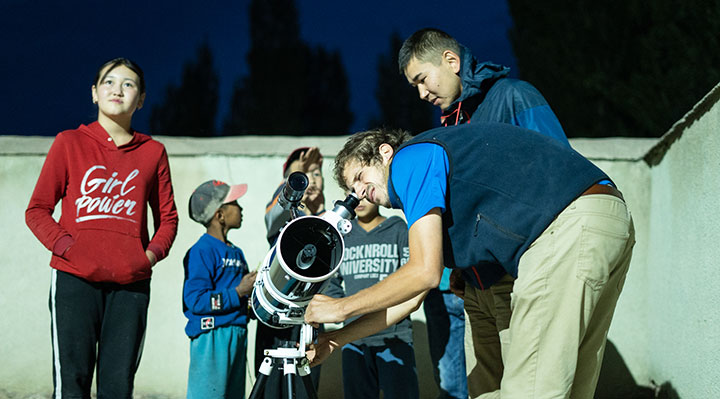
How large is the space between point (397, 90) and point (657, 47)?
17.0 metres

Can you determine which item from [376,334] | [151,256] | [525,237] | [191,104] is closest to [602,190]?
[525,237]

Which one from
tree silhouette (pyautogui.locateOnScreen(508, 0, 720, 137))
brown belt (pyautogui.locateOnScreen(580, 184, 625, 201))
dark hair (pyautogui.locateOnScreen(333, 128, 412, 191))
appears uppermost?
tree silhouette (pyautogui.locateOnScreen(508, 0, 720, 137))

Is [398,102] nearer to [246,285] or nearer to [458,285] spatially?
[246,285]

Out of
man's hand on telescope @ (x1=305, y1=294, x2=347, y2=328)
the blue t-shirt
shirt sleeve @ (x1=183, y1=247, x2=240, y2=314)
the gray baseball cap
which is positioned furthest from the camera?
the gray baseball cap

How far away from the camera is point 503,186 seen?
75.7 inches

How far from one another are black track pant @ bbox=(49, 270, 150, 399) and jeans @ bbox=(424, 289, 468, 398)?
5.22 ft

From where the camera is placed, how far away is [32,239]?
452 centimetres

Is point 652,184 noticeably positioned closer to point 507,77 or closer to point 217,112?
point 507,77

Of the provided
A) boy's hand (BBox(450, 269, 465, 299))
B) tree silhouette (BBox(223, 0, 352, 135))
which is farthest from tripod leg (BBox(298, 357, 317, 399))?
tree silhouette (BBox(223, 0, 352, 135))

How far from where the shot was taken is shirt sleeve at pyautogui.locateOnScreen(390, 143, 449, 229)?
6.10 feet

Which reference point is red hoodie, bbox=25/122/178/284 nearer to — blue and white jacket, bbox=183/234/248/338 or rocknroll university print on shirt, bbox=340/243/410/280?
blue and white jacket, bbox=183/234/248/338

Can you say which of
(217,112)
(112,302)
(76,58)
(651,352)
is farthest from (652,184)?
(76,58)

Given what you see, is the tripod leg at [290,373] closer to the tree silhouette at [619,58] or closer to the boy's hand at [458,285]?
the boy's hand at [458,285]

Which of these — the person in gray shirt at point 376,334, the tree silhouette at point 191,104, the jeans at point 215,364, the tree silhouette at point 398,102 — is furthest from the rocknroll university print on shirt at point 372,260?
the tree silhouette at point 398,102
